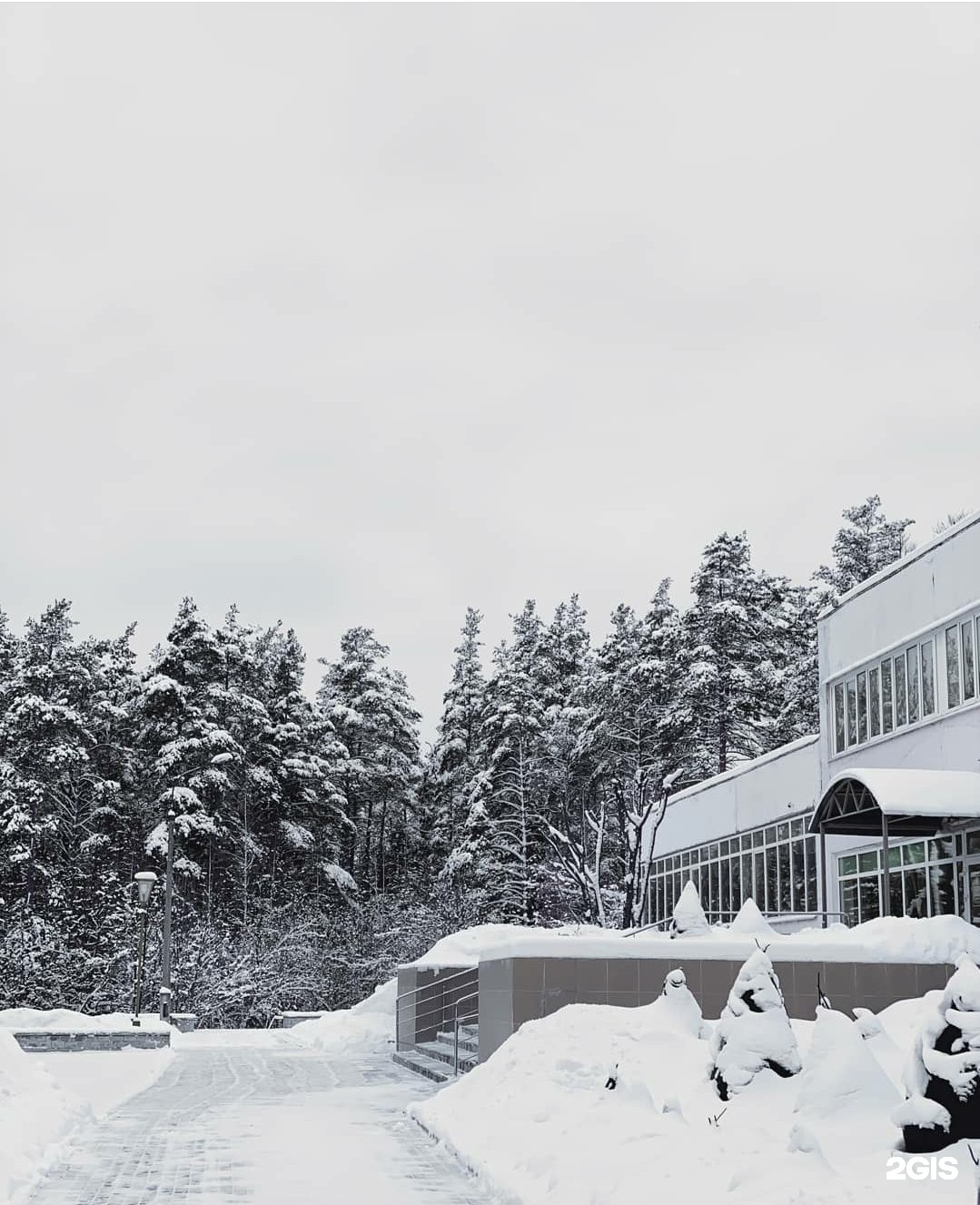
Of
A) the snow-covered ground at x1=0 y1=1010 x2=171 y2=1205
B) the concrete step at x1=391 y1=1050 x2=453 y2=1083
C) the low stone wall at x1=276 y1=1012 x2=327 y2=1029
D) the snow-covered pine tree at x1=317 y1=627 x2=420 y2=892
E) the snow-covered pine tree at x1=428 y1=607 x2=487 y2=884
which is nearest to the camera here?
the snow-covered ground at x1=0 y1=1010 x2=171 y2=1205

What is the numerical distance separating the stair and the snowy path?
1.65 ft

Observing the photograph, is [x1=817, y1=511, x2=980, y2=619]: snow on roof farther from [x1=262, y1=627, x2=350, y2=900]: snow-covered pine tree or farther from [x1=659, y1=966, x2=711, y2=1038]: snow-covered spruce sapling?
[x1=262, y1=627, x2=350, y2=900]: snow-covered pine tree

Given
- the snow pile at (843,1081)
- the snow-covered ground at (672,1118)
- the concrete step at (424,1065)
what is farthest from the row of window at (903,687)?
the snow pile at (843,1081)

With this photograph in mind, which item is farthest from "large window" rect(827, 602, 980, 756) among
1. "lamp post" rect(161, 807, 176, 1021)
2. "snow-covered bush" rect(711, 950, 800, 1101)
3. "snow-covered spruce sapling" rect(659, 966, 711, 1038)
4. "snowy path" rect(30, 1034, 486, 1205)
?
"lamp post" rect(161, 807, 176, 1021)

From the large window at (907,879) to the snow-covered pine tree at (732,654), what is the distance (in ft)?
82.8

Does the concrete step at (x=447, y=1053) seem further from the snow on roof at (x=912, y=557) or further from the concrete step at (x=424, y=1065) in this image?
the snow on roof at (x=912, y=557)

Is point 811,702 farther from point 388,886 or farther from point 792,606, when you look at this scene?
point 388,886

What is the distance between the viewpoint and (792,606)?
6372cm

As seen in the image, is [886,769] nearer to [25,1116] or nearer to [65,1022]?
[25,1116]

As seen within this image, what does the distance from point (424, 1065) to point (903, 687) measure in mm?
11318

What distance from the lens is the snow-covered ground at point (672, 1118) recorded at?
8.12 meters

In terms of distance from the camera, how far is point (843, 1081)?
934cm

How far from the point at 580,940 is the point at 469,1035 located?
7012mm

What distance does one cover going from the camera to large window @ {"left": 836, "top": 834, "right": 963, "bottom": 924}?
25.2 metres
